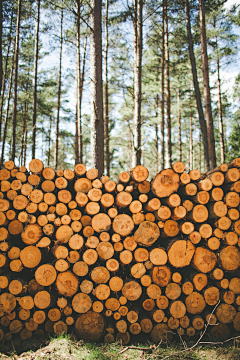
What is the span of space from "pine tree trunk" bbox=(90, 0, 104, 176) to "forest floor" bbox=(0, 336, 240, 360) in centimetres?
299

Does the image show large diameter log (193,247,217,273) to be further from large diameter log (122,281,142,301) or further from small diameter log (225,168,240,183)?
small diameter log (225,168,240,183)

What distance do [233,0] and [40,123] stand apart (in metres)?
16.8

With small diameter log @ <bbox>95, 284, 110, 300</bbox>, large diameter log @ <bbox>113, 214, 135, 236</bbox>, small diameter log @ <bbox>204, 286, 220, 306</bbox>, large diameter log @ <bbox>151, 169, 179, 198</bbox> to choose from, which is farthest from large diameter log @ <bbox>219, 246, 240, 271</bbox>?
small diameter log @ <bbox>95, 284, 110, 300</bbox>

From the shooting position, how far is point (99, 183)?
10.5ft

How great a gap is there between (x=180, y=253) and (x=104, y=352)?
1.47 metres

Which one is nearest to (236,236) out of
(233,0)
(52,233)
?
(52,233)

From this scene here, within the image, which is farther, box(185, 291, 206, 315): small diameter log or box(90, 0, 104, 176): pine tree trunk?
box(90, 0, 104, 176): pine tree trunk

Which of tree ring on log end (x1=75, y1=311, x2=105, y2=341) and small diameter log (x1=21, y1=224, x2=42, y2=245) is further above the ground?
small diameter log (x1=21, y1=224, x2=42, y2=245)

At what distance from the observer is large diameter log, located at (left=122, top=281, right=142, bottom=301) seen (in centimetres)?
307

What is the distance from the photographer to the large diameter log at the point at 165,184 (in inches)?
124

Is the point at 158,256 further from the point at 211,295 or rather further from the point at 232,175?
the point at 232,175

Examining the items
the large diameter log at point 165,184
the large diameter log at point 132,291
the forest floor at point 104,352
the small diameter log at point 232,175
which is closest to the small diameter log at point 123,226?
the large diameter log at point 165,184

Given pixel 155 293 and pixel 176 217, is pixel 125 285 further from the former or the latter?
pixel 176 217

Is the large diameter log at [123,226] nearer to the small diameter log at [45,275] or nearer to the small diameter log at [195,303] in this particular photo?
the small diameter log at [45,275]
